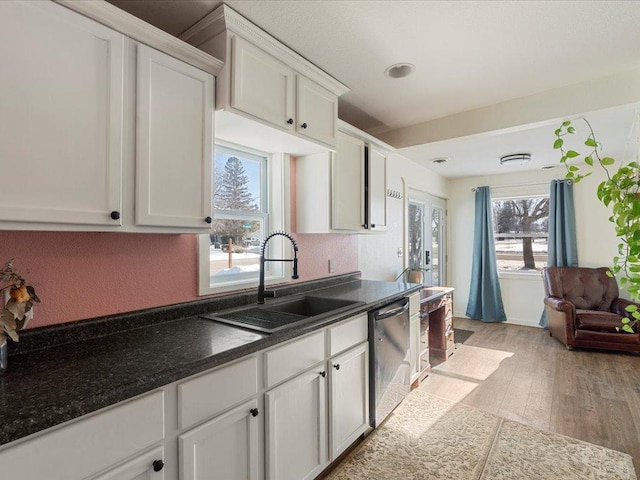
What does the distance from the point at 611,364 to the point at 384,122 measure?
353cm

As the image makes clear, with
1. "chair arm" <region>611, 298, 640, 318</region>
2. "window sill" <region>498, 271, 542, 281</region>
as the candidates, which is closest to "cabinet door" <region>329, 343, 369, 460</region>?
"chair arm" <region>611, 298, 640, 318</region>

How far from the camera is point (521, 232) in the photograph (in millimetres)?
5348

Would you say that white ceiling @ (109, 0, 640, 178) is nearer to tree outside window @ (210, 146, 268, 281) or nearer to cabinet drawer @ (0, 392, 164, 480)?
tree outside window @ (210, 146, 268, 281)

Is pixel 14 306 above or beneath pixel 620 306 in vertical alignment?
above

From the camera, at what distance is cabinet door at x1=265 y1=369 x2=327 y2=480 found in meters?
1.47

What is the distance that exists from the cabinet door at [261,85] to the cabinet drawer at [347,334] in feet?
3.94

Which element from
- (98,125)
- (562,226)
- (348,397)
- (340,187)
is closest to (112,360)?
(98,125)

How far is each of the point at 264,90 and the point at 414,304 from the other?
2.07m

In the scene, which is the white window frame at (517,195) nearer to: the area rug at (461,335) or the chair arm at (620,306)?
the chair arm at (620,306)

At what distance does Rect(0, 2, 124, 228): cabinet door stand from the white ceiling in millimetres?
577

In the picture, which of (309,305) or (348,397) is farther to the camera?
(309,305)

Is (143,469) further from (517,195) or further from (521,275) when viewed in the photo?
(517,195)

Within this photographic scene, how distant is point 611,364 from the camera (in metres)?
3.53

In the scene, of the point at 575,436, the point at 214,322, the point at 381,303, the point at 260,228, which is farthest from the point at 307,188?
the point at 575,436
